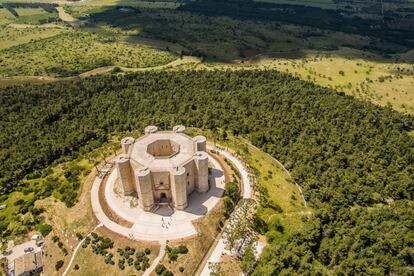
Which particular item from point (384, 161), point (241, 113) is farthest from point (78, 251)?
point (384, 161)

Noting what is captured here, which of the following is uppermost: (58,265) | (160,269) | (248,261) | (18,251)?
(248,261)

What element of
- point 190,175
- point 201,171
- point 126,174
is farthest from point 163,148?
point 201,171

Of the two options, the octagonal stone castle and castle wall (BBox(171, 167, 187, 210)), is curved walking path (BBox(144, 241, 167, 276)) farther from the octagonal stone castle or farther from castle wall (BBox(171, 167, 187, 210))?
the octagonal stone castle

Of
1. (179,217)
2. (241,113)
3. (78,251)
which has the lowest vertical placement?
(78,251)

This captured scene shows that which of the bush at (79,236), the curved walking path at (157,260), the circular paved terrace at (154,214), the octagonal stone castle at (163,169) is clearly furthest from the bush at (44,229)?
the curved walking path at (157,260)

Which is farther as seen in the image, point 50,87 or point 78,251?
point 50,87

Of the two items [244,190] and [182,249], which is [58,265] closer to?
[182,249]

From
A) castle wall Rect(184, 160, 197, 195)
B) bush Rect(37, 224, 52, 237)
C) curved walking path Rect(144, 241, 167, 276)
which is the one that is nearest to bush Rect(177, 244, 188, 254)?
curved walking path Rect(144, 241, 167, 276)

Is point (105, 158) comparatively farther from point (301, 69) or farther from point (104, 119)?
point (301, 69)
